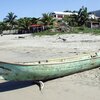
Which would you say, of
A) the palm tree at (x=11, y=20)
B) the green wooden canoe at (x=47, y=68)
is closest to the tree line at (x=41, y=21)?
the palm tree at (x=11, y=20)

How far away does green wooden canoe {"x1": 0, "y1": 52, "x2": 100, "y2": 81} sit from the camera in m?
7.53

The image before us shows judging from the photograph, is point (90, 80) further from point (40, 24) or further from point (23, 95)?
point (40, 24)

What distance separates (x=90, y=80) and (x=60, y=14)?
69.2 m

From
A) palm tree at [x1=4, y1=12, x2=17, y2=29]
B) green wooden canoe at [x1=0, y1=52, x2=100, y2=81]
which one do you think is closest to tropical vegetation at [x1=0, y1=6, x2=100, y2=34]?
palm tree at [x1=4, y1=12, x2=17, y2=29]

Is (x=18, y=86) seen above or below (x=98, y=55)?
below

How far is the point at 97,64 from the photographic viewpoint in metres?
10.1

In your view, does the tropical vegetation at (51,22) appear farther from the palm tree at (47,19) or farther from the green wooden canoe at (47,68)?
the green wooden canoe at (47,68)

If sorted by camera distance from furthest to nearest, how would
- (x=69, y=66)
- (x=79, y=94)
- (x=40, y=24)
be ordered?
1. (x=40, y=24)
2. (x=69, y=66)
3. (x=79, y=94)

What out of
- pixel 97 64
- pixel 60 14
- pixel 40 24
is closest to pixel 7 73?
pixel 97 64

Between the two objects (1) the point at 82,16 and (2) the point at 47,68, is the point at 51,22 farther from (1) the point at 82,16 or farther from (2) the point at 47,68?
(2) the point at 47,68

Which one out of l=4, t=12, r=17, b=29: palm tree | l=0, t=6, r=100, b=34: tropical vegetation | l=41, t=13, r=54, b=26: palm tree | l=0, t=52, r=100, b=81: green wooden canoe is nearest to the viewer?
l=0, t=52, r=100, b=81: green wooden canoe

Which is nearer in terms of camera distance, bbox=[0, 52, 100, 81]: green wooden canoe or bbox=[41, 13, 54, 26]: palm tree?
bbox=[0, 52, 100, 81]: green wooden canoe

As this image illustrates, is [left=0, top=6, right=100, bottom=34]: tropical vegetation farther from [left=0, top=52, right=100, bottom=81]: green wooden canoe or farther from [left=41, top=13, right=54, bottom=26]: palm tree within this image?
[left=0, top=52, right=100, bottom=81]: green wooden canoe

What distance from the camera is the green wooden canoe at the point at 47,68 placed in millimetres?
7531
